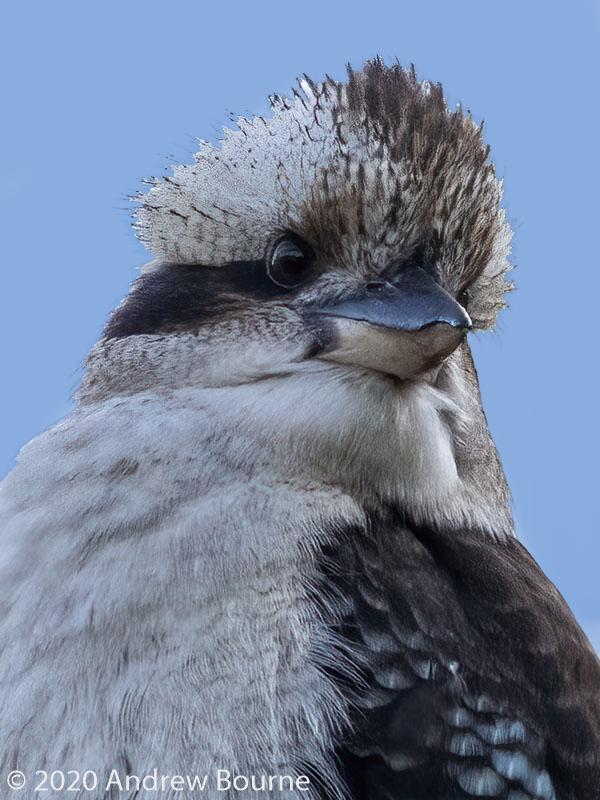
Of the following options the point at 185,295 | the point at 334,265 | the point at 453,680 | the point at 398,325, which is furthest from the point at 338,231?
the point at 453,680

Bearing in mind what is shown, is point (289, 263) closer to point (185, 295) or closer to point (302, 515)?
point (185, 295)

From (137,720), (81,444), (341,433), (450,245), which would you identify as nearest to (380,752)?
(137,720)

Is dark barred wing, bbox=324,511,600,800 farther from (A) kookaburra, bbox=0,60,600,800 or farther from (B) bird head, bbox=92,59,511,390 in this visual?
(B) bird head, bbox=92,59,511,390

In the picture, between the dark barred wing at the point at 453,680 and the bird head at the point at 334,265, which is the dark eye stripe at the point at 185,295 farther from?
the dark barred wing at the point at 453,680

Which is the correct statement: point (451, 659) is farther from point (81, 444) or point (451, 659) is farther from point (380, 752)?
point (81, 444)

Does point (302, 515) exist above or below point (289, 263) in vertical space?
below

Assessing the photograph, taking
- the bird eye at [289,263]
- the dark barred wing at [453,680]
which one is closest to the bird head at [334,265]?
the bird eye at [289,263]
